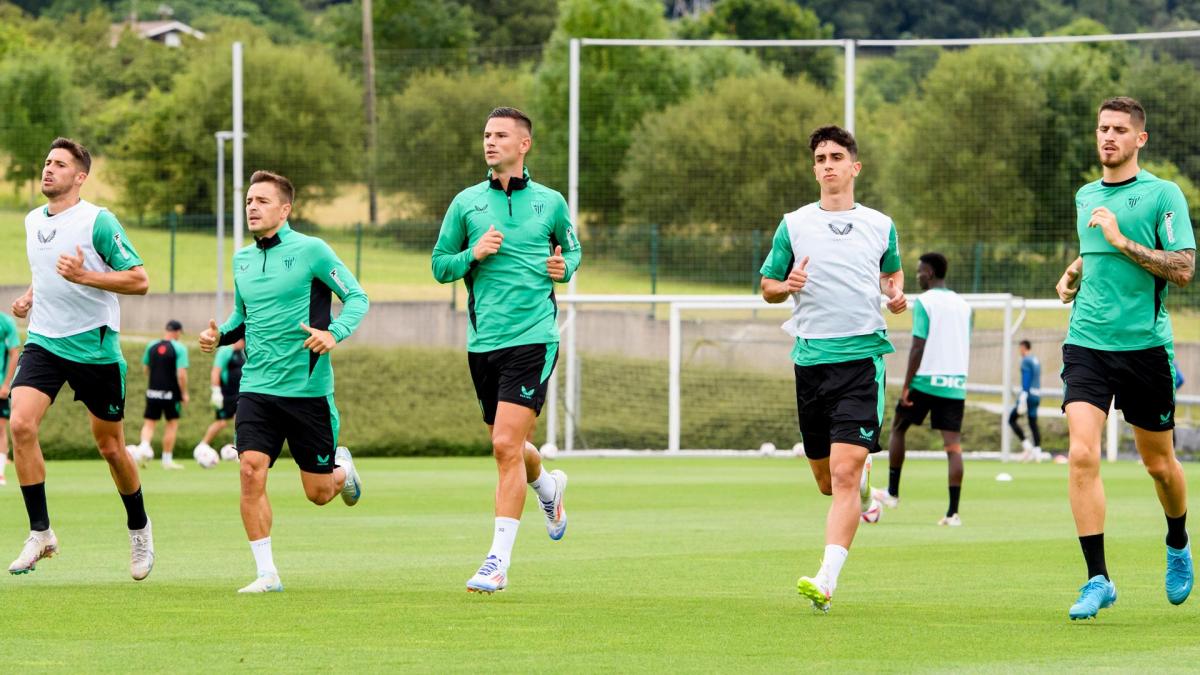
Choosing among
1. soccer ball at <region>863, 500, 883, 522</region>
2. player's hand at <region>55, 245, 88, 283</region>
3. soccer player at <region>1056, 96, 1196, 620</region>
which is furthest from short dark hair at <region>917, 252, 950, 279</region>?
player's hand at <region>55, 245, 88, 283</region>

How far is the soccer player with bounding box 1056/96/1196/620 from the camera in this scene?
870 cm

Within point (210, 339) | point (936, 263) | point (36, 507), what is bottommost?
point (36, 507)

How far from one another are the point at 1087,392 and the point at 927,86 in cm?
3400

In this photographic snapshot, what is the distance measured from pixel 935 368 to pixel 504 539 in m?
7.10

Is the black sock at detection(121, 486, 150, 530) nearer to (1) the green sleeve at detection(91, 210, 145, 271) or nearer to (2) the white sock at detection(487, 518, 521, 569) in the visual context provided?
(1) the green sleeve at detection(91, 210, 145, 271)

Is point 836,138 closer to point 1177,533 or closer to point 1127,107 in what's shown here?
point 1127,107

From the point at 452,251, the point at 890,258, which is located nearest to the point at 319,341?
the point at 452,251

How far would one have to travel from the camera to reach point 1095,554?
28.5ft

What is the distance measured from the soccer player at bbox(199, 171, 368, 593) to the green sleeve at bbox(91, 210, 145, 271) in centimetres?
65

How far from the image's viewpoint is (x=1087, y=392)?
8.80m

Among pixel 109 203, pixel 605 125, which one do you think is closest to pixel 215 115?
pixel 109 203

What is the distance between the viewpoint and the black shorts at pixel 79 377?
10125 mm

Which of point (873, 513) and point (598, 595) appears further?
point (873, 513)

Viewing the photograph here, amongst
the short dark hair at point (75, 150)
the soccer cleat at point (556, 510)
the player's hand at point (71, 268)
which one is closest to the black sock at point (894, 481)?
the soccer cleat at point (556, 510)
